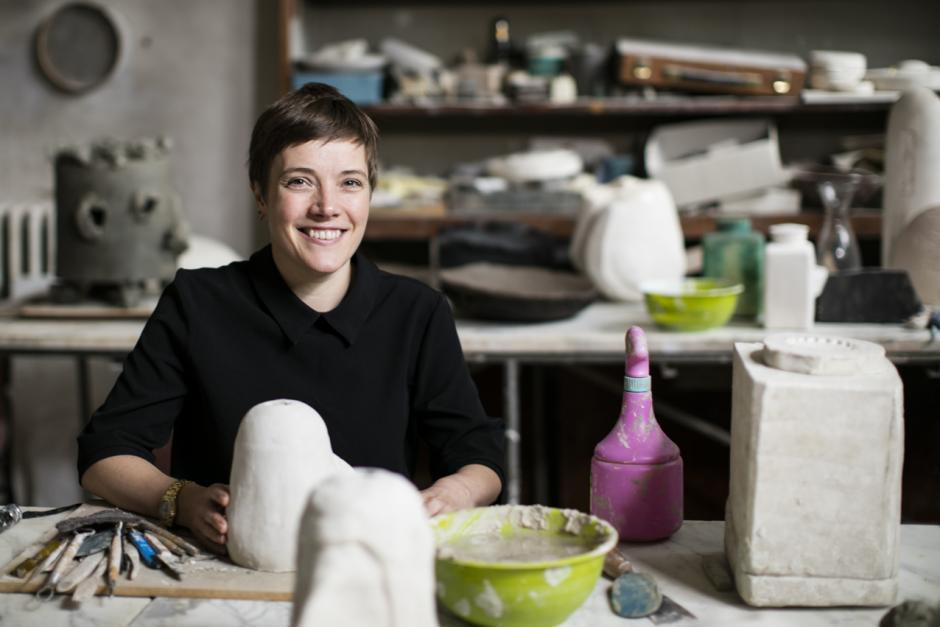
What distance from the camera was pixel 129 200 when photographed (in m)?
2.75

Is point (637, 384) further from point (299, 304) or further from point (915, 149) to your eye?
point (915, 149)

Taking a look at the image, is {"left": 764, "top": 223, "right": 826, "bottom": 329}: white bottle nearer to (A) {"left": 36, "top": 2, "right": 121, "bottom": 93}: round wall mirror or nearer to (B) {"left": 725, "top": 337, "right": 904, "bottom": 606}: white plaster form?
(B) {"left": 725, "top": 337, "right": 904, "bottom": 606}: white plaster form

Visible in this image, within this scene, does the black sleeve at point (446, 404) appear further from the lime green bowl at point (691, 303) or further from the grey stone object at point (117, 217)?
the grey stone object at point (117, 217)

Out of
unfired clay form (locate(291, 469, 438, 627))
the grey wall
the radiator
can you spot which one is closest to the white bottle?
unfired clay form (locate(291, 469, 438, 627))

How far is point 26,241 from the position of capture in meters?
4.06

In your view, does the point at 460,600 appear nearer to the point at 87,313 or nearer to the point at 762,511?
the point at 762,511

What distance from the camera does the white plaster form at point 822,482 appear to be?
113 centimetres

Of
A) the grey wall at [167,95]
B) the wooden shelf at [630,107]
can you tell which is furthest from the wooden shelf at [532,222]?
the grey wall at [167,95]

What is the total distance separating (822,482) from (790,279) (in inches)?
56.1

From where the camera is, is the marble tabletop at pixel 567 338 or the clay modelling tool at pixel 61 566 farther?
the marble tabletop at pixel 567 338

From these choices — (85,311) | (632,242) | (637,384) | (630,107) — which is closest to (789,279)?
(632,242)

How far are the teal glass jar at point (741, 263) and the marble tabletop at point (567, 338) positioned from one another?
58mm

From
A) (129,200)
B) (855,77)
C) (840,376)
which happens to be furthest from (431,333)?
(855,77)

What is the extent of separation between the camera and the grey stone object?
2.72 m
